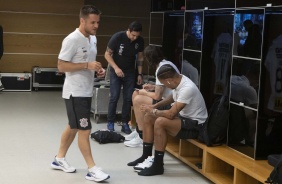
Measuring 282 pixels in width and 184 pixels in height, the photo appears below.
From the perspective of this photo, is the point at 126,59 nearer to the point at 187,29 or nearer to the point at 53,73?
the point at 187,29

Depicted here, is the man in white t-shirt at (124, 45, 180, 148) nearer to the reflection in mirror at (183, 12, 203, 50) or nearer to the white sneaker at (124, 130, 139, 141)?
the white sneaker at (124, 130, 139, 141)

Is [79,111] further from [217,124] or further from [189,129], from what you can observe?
[217,124]

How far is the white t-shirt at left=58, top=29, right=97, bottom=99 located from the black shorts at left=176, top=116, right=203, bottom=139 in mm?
956

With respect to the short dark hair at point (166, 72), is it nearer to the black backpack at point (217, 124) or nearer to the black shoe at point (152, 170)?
the black backpack at point (217, 124)

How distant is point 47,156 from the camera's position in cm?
509

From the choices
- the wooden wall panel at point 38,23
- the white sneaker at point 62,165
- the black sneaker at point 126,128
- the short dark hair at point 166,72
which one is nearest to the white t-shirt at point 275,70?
the short dark hair at point 166,72

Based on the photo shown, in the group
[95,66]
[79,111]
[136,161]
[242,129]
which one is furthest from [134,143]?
[95,66]

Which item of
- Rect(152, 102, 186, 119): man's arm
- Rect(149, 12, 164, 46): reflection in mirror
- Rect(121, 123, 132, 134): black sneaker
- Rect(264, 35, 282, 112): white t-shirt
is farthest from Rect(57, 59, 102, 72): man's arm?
Rect(149, 12, 164, 46): reflection in mirror

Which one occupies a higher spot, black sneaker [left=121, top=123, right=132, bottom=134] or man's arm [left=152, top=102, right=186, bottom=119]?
man's arm [left=152, top=102, right=186, bottom=119]

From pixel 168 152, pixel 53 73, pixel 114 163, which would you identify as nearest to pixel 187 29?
pixel 168 152

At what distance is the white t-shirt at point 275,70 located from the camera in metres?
3.99

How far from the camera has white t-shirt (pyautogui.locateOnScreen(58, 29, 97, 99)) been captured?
4.27 m

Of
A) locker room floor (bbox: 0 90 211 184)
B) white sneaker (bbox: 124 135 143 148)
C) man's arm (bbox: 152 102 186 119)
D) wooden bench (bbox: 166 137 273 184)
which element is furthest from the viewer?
white sneaker (bbox: 124 135 143 148)

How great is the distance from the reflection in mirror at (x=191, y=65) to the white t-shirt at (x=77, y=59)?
139 cm
